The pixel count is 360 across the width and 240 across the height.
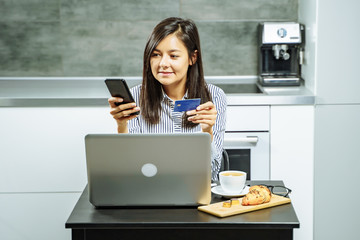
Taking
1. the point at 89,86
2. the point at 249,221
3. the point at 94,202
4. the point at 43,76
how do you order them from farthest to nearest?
the point at 43,76
the point at 89,86
the point at 94,202
the point at 249,221

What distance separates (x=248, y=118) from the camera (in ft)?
9.17

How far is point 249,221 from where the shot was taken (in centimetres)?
146

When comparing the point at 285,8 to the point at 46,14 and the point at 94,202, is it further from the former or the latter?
the point at 94,202

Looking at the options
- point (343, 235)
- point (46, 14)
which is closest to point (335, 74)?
point (343, 235)

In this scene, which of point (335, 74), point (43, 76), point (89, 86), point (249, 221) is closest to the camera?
point (249, 221)

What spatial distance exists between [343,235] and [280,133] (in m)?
0.65

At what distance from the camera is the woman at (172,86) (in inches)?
81.5

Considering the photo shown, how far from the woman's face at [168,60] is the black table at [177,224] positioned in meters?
0.66

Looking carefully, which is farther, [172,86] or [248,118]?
[248,118]

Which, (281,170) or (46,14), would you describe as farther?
(46,14)

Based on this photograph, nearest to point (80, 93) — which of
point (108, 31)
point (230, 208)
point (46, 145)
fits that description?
point (46, 145)

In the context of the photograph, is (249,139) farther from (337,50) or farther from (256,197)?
(256,197)

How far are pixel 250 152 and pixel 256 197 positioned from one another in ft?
4.16

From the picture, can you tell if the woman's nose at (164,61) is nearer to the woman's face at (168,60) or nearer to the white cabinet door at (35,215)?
the woman's face at (168,60)
